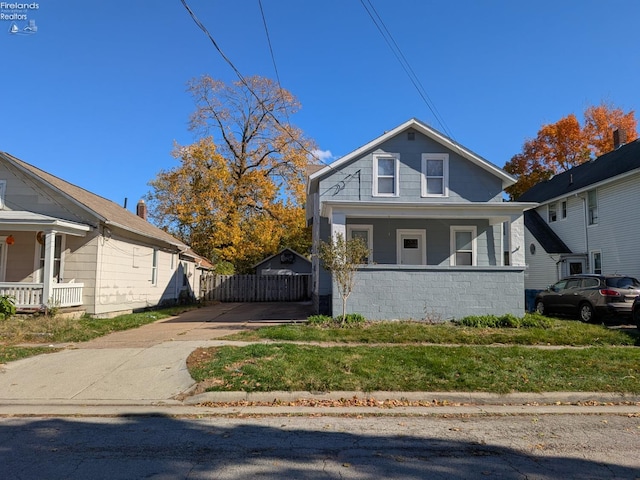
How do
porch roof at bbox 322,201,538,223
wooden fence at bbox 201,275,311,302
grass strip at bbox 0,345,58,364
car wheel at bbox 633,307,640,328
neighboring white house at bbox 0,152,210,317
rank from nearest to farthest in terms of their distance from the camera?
1. grass strip at bbox 0,345,58,364
2. car wheel at bbox 633,307,640,328
3. neighboring white house at bbox 0,152,210,317
4. porch roof at bbox 322,201,538,223
5. wooden fence at bbox 201,275,311,302

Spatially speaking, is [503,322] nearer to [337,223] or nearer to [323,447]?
[337,223]

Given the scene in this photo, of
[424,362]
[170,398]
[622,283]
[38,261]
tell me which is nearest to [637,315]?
[622,283]

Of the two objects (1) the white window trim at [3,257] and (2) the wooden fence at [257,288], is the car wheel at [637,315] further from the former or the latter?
(1) the white window trim at [3,257]

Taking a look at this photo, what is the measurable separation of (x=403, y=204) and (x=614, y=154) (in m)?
15.9

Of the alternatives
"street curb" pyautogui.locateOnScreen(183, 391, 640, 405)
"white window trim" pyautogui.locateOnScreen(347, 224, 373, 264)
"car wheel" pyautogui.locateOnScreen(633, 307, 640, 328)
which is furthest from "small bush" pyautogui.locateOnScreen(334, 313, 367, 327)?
"car wheel" pyautogui.locateOnScreen(633, 307, 640, 328)

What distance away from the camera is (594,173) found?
2241cm

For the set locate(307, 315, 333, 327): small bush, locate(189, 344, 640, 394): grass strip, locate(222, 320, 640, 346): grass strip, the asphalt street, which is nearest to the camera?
the asphalt street

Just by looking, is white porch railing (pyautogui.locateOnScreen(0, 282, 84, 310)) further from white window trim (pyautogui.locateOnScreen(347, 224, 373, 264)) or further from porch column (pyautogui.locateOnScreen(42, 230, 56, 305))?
white window trim (pyautogui.locateOnScreen(347, 224, 373, 264))

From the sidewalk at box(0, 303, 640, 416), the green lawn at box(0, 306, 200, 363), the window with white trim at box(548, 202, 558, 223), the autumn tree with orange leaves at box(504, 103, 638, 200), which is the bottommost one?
the sidewalk at box(0, 303, 640, 416)

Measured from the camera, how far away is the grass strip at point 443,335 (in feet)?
34.5

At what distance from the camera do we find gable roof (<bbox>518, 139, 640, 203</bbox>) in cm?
1983

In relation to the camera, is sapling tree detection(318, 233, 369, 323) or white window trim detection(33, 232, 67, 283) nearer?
sapling tree detection(318, 233, 369, 323)

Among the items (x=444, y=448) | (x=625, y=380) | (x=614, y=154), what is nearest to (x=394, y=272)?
(x=625, y=380)

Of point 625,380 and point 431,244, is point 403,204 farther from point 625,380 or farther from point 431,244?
point 625,380
